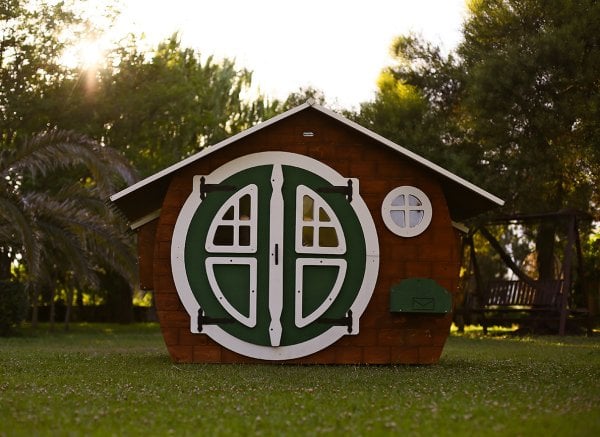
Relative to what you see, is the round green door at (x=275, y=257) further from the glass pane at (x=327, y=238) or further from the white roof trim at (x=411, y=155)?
the white roof trim at (x=411, y=155)

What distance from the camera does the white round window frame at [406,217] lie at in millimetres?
15906

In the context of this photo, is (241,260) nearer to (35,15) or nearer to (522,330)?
(522,330)

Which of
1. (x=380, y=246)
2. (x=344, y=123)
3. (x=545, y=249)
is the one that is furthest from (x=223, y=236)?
(x=545, y=249)

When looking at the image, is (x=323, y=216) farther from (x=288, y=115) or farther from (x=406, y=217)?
(x=288, y=115)

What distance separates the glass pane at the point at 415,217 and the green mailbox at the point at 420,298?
927 millimetres

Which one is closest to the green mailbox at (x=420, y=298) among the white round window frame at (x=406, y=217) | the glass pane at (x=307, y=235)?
the white round window frame at (x=406, y=217)

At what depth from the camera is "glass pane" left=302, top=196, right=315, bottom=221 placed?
52.1ft

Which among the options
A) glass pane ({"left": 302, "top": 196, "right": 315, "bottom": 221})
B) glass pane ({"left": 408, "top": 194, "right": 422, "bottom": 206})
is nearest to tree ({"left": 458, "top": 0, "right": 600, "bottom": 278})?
glass pane ({"left": 408, "top": 194, "right": 422, "bottom": 206})

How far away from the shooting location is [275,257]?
15641mm

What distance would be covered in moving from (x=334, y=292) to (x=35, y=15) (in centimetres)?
2014

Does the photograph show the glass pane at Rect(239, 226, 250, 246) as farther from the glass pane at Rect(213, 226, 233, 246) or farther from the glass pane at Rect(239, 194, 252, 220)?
the glass pane at Rect(239, 194, 252, 220)

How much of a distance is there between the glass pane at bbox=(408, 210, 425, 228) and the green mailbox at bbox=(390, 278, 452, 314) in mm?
927

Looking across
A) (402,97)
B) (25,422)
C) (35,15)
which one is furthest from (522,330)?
(25,422)

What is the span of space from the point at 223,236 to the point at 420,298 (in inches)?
124
